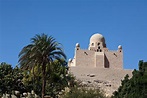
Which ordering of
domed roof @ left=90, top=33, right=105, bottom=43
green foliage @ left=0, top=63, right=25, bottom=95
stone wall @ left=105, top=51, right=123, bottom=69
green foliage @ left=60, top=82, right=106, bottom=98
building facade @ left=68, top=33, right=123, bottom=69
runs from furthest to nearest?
domed roof @ left=90, top=33, right=105, bottom=43 < stone wall @ left=105, top=51, right=123, bottom=69 < building facade @ left=68, top=33, right=123, bottom=69 < green foliage @ left=0, top=63, right=25, bottom=95 < green foliage @ left=60, top=82, right=106, bottom=98

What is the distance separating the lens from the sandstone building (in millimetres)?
72875

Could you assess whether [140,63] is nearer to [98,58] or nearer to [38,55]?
[38,55]

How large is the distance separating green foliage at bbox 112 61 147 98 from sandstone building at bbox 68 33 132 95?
102 feet

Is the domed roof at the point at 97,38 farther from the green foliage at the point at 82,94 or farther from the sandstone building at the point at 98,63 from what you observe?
the green foliage at the point at 82,94

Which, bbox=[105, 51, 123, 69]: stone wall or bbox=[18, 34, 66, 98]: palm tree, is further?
bbox=[105, 51, 123, 69]: stone wall

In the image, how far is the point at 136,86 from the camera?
1271 inches

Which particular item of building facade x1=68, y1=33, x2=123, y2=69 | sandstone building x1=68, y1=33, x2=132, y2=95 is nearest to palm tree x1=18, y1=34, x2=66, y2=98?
sandstone building x1=68, y1=33, x2=132, y2=95

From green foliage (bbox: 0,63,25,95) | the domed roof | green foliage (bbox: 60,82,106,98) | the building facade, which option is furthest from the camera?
the domed roof

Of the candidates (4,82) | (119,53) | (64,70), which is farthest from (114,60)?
(4,82)

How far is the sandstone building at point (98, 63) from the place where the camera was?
7288 centimetres

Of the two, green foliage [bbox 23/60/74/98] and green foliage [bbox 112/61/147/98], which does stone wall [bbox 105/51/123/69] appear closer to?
green foliage [bbox 23/60/74/98]

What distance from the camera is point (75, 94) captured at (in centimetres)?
3653

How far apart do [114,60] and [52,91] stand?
130 ft

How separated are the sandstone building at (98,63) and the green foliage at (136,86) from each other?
102 feet
